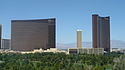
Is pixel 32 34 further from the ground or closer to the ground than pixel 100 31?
closer to the ground

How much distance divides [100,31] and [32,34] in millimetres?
37613

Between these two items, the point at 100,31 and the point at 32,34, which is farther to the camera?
the point at 100,31

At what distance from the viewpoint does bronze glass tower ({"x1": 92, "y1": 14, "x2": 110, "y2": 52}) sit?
475 feet

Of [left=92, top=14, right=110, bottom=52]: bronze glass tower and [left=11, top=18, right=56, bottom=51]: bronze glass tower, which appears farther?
[left=92, top=14, right=110, bottom=52]: bronze glass tower

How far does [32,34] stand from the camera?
146000mm

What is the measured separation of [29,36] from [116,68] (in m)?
108

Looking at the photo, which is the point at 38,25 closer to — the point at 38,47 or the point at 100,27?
the point at 38,47

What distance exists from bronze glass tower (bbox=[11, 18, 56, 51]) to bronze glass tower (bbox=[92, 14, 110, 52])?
76.7 feet

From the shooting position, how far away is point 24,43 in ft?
484

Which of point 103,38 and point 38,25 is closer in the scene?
point 38,25

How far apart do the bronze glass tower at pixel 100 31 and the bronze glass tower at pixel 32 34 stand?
23380mm

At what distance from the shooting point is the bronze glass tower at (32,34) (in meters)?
144

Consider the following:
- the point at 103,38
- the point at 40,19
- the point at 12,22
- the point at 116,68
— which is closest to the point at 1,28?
the point at 12,22

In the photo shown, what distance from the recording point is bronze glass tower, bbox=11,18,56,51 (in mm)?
144375
